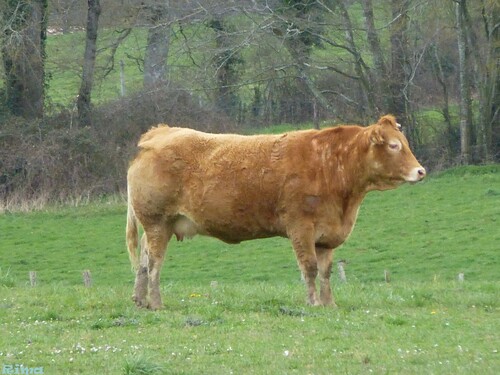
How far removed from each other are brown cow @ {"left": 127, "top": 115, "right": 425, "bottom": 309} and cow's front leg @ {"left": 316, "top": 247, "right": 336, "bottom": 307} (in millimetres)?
13

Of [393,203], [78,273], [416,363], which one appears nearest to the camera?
[416,363]

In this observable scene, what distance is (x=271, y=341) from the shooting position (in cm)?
1019

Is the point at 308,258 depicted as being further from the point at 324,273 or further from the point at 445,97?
the point at 445,97

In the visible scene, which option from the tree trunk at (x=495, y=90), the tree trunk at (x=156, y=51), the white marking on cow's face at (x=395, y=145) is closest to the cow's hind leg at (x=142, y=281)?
the white marking on cow's face at (x=395, y=145)

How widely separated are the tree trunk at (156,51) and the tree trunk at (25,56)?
4.74 metres

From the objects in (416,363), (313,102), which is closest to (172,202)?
(416,363)

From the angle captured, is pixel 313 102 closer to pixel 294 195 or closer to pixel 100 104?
pixel 100 104

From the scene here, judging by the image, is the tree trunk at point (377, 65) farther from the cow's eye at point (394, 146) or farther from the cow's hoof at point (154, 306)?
the cow's hoof at point (154, 306)

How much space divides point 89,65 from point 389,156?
34.0m

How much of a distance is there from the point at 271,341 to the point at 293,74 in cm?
3424

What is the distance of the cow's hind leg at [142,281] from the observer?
43.2 feet

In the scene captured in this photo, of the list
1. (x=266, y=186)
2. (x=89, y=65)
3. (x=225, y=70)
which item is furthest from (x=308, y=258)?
(x=89, y=65)

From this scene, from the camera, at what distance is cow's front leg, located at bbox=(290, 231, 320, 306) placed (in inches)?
511

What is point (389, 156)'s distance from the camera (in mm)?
13461
